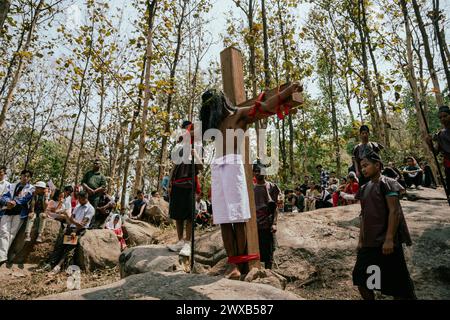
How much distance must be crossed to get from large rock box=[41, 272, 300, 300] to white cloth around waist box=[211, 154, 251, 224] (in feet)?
2.14

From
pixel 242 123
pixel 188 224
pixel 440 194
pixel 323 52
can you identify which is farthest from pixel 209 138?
pixel 323 52

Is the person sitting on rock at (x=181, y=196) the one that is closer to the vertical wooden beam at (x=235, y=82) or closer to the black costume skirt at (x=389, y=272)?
the vertical wooden beam at (x=235, y=82)

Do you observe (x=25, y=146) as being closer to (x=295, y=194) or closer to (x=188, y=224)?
(x=295, y=194)

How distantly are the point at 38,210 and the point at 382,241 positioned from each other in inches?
320

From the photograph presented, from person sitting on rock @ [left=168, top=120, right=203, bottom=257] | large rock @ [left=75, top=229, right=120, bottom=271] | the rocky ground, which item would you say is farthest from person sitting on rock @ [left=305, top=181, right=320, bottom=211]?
person sitting on rock @ [left=168, top=120, right=203, bottom=257]

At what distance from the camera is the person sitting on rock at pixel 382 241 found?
11.2ft

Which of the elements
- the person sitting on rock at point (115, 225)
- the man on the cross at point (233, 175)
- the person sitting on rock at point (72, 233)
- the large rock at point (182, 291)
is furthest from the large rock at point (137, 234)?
the large rock at point (182, 291)

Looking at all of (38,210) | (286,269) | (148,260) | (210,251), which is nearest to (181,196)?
(148,260)

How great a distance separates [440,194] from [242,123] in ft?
28.9

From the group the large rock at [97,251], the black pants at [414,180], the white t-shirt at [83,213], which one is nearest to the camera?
the large rock at [97,251]

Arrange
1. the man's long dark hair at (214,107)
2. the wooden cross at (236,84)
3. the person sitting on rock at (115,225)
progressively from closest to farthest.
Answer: the man's long dark hair at (214,107), the wooden cross at (236,84), the person sitting on rock at (115,225)

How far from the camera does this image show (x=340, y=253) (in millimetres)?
5711

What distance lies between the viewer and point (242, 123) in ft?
12.4

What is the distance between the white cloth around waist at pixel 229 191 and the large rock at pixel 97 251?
5.52 meters
